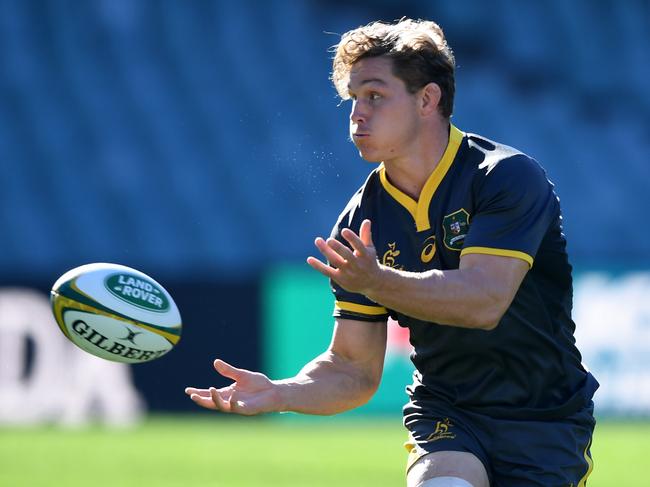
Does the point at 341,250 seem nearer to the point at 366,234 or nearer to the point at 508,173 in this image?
the point at 366,234

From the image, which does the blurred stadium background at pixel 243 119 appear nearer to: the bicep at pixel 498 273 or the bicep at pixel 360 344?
the bicep at pixel 360 344

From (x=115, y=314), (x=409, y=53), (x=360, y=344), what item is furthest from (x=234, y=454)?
(x=409, y=53)

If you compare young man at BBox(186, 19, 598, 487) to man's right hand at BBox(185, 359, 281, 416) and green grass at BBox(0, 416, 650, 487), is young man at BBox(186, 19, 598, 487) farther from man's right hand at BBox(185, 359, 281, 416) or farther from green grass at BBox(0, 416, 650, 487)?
green grass at BBox(0, 416, 650, 487)

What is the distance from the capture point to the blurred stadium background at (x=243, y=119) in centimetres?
1491

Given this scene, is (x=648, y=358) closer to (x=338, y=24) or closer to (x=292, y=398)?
(x=338, y=24)

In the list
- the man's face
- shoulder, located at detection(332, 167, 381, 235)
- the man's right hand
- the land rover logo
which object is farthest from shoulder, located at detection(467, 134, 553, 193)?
the land rover logo

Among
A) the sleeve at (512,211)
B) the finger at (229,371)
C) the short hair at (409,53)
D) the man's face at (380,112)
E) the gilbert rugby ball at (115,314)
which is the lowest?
the finger at (229,371)

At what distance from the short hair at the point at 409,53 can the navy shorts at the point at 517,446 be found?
1137 millimetres

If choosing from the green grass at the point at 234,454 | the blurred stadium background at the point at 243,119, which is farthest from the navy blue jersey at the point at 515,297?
the blurred stadium background at the point at 243,119

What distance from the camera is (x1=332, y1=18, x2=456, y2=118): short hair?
4.62m

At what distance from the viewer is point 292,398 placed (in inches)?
179

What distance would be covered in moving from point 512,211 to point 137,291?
1.41 meters

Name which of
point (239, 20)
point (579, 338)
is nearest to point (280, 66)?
point (239, 20)

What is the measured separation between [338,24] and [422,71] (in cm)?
1207
